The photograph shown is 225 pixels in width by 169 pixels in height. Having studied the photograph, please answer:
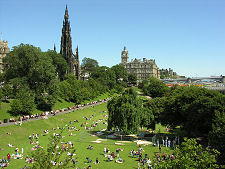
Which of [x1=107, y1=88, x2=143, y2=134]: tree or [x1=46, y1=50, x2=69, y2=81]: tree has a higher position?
[x1=46, y1=50, x2=69, y2=81]: tree

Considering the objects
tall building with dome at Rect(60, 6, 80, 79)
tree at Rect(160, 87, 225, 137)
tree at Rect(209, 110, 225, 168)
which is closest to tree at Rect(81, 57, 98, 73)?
tall building with dome at Rect(60, 6, 80, 79)

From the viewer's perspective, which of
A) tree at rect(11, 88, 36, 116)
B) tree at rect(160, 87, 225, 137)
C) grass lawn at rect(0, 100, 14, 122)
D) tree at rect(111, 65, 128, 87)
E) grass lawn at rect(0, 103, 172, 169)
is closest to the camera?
grass lawn at rect(0, 103, 172, 169)

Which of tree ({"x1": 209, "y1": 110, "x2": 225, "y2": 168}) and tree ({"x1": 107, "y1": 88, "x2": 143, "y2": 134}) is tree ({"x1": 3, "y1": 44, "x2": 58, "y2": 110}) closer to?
tree ({"x1": 107, "y1": 88, "x2": 143, "y2": 134})

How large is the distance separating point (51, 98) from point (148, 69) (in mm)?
124592

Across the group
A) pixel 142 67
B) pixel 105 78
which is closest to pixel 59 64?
pixel 105 78

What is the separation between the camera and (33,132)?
128 ft

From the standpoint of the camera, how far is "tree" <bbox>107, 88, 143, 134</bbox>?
33844 mm

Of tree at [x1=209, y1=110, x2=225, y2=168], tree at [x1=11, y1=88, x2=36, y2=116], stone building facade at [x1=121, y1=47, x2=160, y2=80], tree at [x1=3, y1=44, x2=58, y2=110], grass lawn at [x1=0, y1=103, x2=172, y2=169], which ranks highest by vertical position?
stone building facade at [x1=121, y1=47, x2=160, y2=80]

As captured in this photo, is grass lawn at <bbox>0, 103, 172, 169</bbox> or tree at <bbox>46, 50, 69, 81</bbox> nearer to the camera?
grass lawn at <bbox>0, 103, 172, 169</bbox>

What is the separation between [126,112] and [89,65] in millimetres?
107120

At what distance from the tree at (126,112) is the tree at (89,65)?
10224 cm

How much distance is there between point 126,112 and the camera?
112 feet

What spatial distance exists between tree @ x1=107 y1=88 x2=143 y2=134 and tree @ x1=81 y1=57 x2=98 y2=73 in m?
102

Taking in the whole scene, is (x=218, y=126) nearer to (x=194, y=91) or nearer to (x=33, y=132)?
(x=194, y=91)
